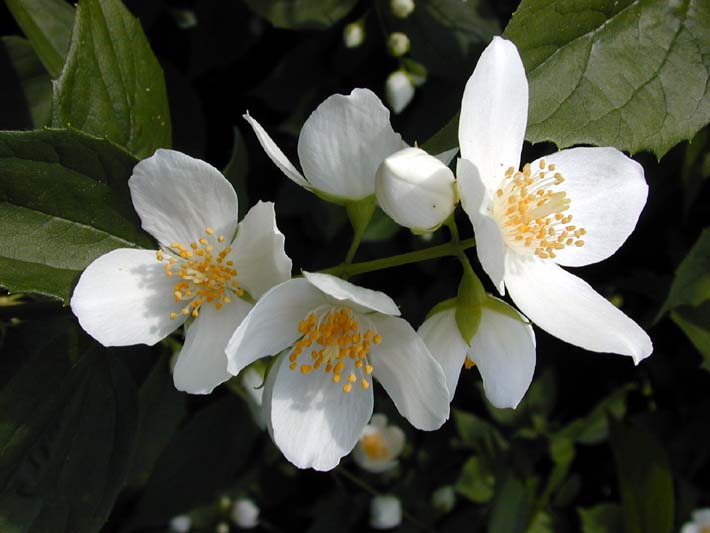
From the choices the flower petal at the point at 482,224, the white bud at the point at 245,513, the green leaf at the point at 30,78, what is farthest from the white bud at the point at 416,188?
the white bud at the point at 245,513

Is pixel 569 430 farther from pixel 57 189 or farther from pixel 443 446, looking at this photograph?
pixel 57 189

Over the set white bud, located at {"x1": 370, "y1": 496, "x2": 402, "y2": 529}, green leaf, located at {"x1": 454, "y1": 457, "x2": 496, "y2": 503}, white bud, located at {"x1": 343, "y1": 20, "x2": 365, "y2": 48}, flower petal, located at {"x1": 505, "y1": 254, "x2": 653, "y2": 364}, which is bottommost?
white bud, located at {"x1": 370, "y1": 496, "x2": 402, "y2": 529}

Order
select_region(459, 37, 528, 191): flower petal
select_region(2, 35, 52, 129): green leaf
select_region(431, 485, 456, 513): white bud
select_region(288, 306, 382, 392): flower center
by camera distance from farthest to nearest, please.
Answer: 1. select_region(431, 485, 456, 513): white bud
2. select_region(2, 35, 52, 129): green leaf
3. select_region(288, 306, 382, 392): flower center
4. select_region(459, 37, 528, 191): flower petal

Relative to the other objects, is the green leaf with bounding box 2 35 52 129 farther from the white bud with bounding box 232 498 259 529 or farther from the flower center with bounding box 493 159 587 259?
the white bud with bounding box 232 498 259 529

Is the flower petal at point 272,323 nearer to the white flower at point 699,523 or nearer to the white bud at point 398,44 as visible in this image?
the white bud at point 398,44

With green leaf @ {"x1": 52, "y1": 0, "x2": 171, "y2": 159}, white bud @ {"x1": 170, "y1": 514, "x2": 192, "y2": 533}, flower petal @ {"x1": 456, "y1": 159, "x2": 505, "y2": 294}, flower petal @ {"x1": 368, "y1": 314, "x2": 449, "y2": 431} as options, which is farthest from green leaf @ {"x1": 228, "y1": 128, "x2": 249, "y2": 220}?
white bud @ {"x1": 170, "y1": 514, "x2": 192, "y2": 533}

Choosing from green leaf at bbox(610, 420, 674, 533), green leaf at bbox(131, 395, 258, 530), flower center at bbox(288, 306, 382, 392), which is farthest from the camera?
green leaf at bbox(131, 395, 258, 530)
